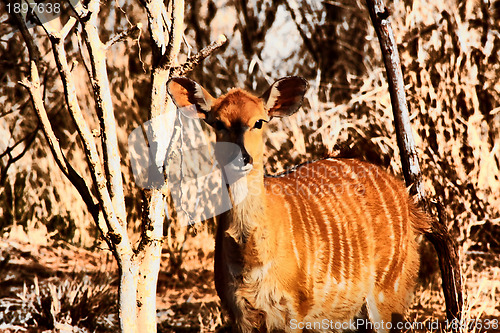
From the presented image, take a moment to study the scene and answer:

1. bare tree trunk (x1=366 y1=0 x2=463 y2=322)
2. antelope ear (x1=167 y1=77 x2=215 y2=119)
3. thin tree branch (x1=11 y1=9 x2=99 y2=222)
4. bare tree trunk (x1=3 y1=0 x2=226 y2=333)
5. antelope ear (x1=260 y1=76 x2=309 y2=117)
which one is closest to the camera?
bare tree trunk (x1=3 y1=0 x2=226 y2=333)

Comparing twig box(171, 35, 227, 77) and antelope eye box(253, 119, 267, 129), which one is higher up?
twig box(171, 35, 227, 77)

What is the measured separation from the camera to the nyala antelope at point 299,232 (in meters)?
3.42

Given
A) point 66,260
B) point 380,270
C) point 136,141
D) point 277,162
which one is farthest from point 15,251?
point 380,270

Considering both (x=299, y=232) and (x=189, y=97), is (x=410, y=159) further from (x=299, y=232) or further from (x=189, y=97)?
(x=189, y=97)

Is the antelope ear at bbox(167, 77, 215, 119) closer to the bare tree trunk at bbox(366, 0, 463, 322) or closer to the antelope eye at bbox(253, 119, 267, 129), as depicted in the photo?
the antelope eye at bbox(253, 119, 267, 129)

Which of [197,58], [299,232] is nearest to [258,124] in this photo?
[197,58]

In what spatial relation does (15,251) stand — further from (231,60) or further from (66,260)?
(231,60)

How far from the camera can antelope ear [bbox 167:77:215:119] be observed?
3.50 metres

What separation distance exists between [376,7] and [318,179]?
126 cm

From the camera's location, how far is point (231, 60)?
627cm

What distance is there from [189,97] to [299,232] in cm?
105

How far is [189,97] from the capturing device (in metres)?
3.63

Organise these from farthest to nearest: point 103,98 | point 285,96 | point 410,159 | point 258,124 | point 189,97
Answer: point 410,159 → point 285,96 → point 189,97 → point 258,124 → point 103,98

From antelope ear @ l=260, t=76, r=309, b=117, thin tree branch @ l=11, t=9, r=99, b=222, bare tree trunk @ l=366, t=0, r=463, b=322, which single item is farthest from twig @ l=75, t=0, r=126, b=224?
bare tree trunk @ l=366, t=0, r=463, b=322
